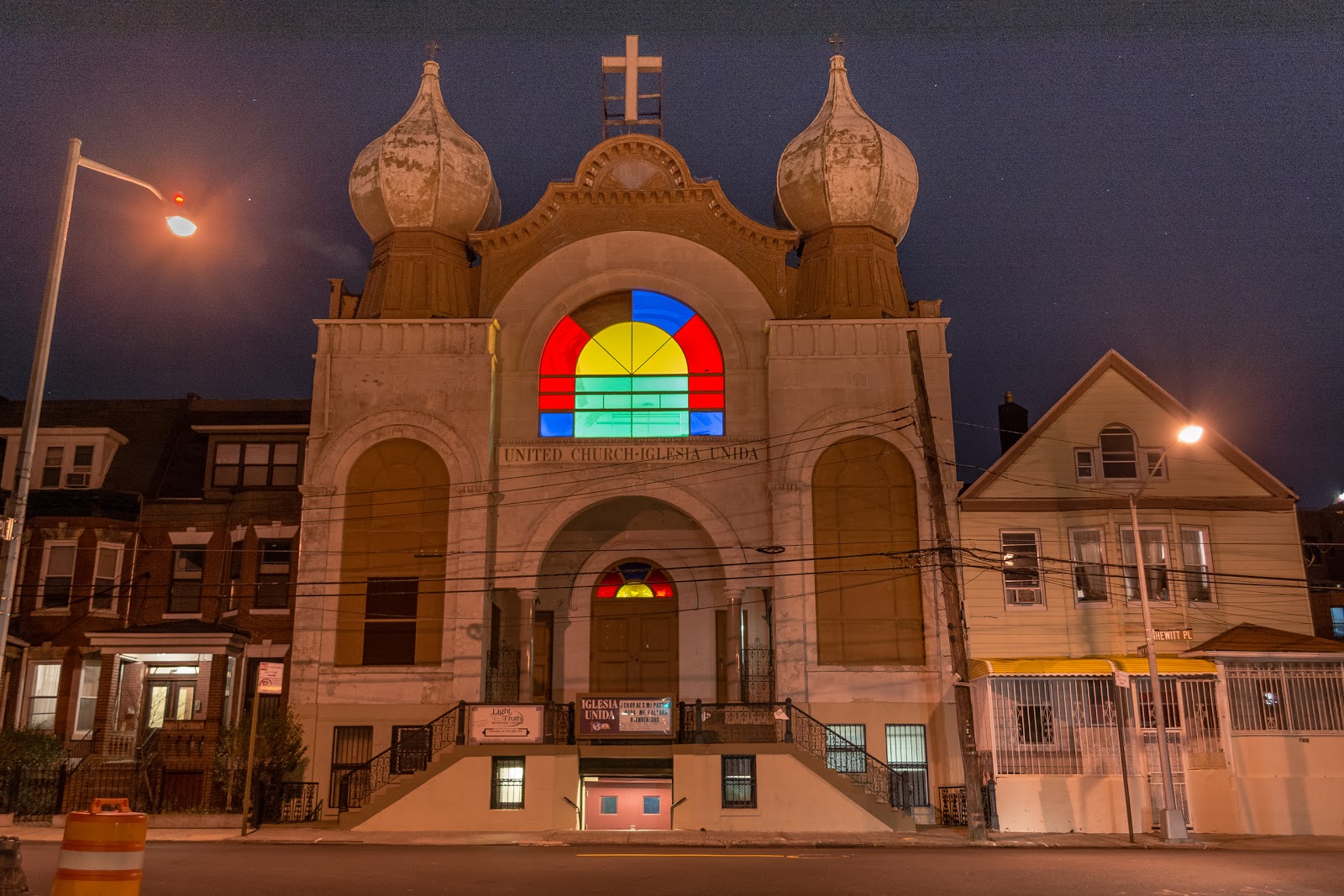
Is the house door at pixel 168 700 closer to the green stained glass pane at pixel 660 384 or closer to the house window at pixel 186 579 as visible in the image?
the house window at pixel 186 579

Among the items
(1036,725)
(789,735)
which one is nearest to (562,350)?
(789,735)

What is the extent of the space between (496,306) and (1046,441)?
15.5m

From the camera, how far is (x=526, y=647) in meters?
31.6

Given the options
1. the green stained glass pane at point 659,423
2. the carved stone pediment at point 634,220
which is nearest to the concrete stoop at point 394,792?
the green stained glass pane at point 659,423

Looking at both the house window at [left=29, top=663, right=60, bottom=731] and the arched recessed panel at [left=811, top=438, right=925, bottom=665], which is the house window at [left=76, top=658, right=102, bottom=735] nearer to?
the house window at [left=29, top=663, right=60, bottom=731]

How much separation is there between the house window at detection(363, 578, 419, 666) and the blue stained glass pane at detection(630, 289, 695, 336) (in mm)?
9630

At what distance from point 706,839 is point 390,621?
36.7 feet

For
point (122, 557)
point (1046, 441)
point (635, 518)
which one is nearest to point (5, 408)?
point (122, 557)

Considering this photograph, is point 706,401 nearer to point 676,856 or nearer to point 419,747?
point 419,747

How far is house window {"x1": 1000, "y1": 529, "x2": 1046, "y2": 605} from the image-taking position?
3077cm

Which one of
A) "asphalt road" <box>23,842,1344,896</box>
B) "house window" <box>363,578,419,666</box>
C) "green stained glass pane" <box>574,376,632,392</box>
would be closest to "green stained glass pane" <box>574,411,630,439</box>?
"green stained glass pane" <box>574,376,632,392</box>

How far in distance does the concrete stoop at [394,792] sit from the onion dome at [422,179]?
604 inches

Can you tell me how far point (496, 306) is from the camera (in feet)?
112

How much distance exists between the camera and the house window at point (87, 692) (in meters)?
34.4
